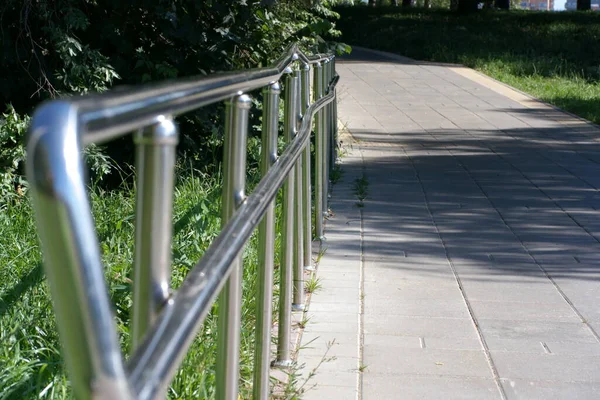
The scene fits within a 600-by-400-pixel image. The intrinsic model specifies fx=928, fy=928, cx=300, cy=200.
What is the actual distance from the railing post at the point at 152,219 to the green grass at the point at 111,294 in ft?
4.73

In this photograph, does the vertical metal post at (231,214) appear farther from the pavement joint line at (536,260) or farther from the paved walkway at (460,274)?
the pavement joint line at (536,260)

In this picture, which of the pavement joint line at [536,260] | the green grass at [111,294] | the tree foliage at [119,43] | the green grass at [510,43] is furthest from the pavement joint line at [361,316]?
the green grass at [510,43]

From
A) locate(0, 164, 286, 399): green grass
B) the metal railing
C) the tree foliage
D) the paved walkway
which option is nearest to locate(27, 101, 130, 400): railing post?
the metal railing

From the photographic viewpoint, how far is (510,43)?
27.8 metres

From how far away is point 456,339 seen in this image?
12.8 feet

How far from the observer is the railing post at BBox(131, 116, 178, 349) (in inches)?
44.4

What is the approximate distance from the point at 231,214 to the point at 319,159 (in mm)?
3721

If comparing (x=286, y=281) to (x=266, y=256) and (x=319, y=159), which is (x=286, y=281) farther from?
(x=319, y=159)

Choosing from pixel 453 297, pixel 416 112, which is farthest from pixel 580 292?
pixel 416 112

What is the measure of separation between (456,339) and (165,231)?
290 cm

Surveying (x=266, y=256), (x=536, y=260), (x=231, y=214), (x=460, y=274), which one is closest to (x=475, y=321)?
(x=460, y=274)

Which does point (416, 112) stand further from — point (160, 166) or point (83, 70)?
point (160, 166)

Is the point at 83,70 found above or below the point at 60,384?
above

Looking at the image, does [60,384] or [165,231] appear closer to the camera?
[165,231]
